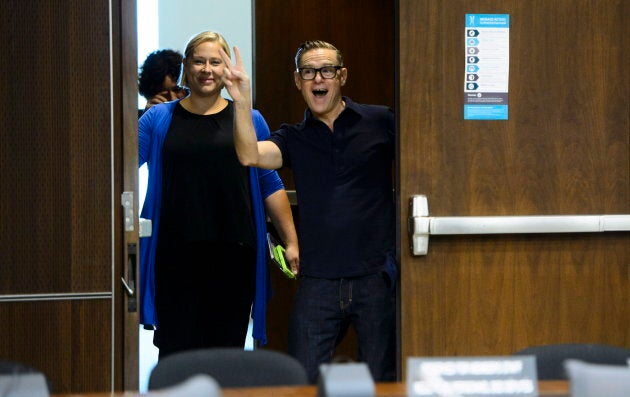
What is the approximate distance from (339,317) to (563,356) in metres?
1.29

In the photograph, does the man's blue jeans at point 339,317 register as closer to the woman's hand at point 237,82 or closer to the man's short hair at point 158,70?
the woman's hand at point 237,82

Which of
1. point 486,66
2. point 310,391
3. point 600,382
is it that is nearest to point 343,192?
point 486,66

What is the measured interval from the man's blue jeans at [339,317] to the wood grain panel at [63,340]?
0.76m

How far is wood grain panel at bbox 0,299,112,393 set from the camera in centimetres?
336

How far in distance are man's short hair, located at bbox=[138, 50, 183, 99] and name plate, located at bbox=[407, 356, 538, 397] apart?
10.0ft

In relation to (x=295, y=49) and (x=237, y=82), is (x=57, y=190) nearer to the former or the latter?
(x=237, y=82)

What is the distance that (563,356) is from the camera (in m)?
2.66

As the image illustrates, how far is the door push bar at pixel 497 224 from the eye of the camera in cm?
379

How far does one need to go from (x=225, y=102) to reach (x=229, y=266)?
0.67 meters

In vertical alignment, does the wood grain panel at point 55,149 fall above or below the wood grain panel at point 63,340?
above

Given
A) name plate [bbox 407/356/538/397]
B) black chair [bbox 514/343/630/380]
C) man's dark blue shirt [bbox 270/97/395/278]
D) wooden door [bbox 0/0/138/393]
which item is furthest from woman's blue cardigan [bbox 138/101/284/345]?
name plate [bbox 407/356/538/397]

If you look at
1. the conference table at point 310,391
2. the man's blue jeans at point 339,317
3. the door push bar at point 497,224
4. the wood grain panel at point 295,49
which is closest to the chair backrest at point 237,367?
the conference table at point 310,391

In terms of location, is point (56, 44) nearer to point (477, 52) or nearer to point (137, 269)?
point (137, 269)

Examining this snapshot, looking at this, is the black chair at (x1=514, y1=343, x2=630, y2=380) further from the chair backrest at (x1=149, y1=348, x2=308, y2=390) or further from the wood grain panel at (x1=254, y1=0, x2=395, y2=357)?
the wood grain panel at (x1=254, y1=0, x2=395, y2=357)
